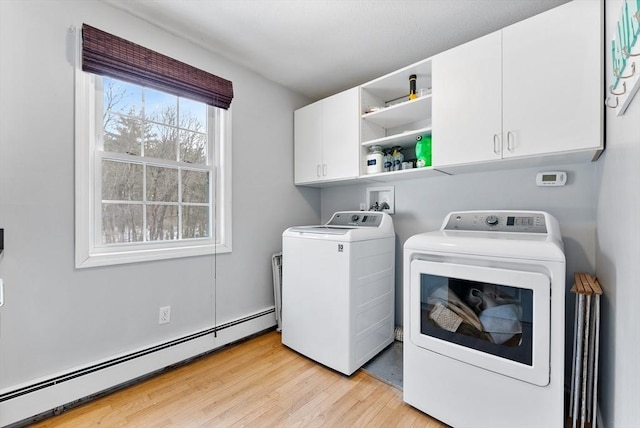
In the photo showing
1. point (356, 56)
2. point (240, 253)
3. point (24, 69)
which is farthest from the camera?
point (240, 253)

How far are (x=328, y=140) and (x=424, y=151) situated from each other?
0.85 metres

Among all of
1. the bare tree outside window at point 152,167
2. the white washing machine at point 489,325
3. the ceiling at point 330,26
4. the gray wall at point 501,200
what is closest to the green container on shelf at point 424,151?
the gray wall at point 501,200

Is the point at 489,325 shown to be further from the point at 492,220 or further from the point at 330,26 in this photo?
the point at 330,26

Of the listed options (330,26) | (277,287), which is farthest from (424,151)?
(277,287)

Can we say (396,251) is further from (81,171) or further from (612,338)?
(81,171)

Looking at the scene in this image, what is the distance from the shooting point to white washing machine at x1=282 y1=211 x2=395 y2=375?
1.89 metres


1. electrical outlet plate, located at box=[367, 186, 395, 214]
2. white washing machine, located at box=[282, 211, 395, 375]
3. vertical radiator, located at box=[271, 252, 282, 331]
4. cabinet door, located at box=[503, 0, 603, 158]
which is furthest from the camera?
vertical radiator, located at box=[271, 252, 282, 331]

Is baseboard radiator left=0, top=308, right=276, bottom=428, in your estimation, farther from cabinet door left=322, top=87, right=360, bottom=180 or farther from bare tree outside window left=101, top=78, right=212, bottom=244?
cabinet door left=322, top=87, right=360, bottom=180

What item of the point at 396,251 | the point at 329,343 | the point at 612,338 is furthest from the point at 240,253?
the point at 612,338

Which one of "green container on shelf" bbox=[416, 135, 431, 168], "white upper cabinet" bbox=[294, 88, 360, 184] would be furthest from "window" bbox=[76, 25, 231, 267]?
"green container on shelf" bbox=[416, 135, 431, 168]

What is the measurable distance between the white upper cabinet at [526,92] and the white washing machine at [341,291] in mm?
773

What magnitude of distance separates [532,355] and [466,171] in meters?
1.20

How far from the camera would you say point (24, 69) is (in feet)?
4.68

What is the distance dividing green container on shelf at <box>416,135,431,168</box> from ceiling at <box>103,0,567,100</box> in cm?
71
